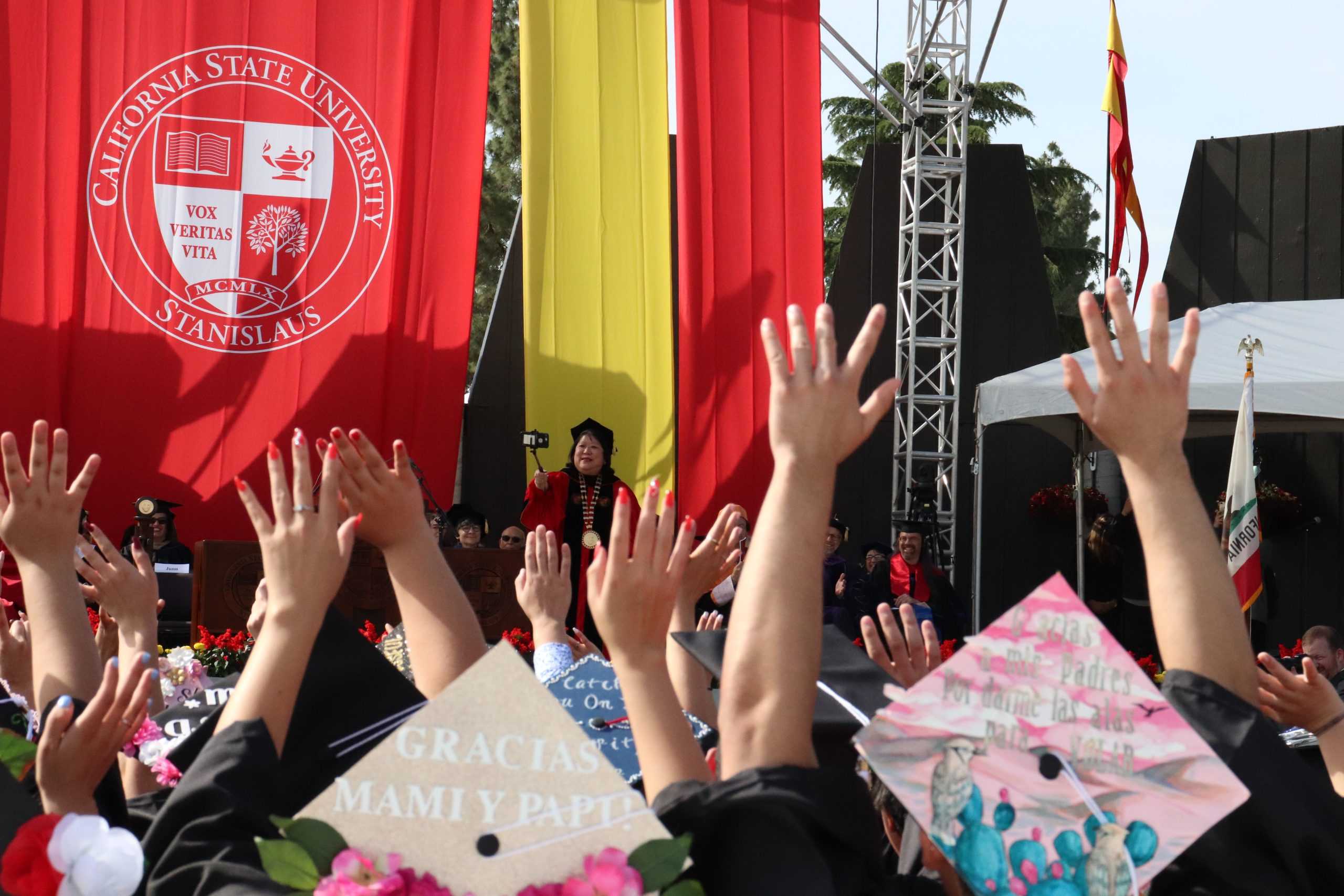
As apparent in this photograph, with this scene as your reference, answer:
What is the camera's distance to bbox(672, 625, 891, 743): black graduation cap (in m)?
1.59

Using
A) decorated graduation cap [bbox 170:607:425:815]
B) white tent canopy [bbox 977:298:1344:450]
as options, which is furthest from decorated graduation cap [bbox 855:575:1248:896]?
white tent canopy [bbox 977:298:1344:450]

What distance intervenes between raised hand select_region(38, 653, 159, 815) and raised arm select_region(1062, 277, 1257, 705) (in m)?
1.01

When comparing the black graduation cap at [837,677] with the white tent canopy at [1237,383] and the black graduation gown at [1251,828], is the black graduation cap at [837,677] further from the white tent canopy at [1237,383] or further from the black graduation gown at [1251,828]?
the white tent canopy at [1237,383]

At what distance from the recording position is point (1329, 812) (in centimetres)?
138

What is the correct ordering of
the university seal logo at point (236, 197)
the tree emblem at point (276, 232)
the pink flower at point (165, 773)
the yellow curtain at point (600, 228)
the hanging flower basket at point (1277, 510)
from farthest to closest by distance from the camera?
the hanging flower basket at point (1277, 510) < the yellow curtain at point (600, 228) < the tree emblem at point (276, 232) < the university seal logo at point (236, 197) < the pink flower at point (165, 773)

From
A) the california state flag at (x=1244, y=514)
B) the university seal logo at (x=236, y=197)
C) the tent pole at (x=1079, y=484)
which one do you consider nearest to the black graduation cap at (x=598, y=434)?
the university seal logo at (x=236, y=197)

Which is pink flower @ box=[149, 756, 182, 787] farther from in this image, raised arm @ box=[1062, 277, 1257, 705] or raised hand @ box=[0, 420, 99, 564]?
raised arm @ box=[1062, 277, 1257, 705]

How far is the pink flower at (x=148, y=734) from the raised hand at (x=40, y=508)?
0.35 metres

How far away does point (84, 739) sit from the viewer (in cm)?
139

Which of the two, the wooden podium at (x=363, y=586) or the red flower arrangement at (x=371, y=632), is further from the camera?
the wooden podium at (x=363, y=586)

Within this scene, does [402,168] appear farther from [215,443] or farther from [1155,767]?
[1155,767]

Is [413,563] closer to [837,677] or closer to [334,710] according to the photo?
[334,710]

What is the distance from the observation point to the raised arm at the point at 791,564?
1.30 m

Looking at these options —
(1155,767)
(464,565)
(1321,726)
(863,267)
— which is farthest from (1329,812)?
(863,267)
